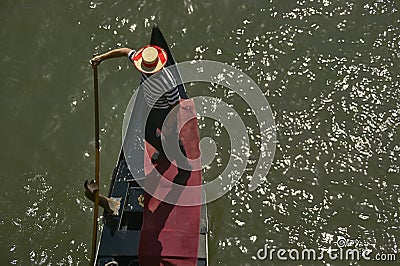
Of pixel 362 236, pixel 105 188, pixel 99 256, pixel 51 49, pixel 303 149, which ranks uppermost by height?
pixel 51 49

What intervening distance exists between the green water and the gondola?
760mm

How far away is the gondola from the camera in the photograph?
15.2 ft

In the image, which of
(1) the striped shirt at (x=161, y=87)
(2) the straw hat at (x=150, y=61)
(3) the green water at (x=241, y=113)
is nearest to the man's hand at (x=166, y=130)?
(1) the striped shirt at (x=161, y=87)

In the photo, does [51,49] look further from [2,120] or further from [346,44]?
[346,44]

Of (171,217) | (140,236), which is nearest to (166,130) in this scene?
(171,217)

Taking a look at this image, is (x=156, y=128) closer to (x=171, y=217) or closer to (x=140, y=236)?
(x=171, y=217)

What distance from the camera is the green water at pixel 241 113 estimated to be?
562 centimetres

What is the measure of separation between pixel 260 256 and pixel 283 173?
999mm

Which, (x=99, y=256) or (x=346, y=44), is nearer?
(x=99, y=256)

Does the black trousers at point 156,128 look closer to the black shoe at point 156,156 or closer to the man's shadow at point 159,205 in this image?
the black shoe at point 156,156

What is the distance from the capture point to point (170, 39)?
6652mm

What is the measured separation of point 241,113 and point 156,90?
6.61 feet

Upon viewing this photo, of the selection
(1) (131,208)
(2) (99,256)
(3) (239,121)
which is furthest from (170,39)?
(2) (99,256)

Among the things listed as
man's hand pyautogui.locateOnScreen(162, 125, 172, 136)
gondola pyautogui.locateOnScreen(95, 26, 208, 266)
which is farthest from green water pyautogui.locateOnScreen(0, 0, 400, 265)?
man's hand pyautogui.locateOnScreen(162, 125, 172, 136)
